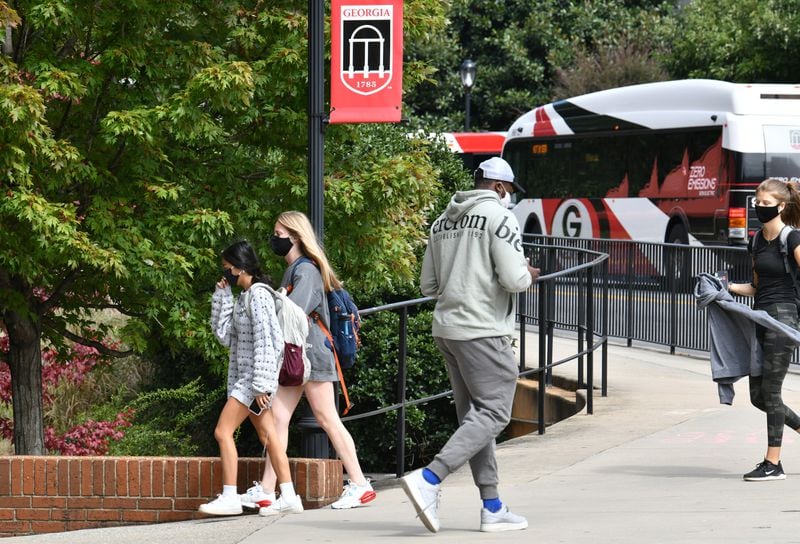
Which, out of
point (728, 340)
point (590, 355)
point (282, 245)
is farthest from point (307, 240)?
point (590, 355)

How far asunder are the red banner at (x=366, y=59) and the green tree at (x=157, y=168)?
1.93 meters

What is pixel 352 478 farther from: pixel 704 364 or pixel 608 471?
pixel 704 364

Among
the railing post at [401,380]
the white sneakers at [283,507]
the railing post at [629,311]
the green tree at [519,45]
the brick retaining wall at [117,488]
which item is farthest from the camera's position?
the green tree at [519,45]

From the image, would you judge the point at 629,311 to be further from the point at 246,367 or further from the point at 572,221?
the point at 572,221

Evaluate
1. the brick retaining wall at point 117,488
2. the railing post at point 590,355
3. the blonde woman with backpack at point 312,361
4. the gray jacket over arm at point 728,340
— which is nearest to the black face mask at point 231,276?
the blonde woman with backpack at point 312,361

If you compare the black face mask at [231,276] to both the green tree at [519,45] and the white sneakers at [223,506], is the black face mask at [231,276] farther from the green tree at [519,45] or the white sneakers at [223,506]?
the green tree at [519,45]

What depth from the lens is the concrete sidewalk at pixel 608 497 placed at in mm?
6844

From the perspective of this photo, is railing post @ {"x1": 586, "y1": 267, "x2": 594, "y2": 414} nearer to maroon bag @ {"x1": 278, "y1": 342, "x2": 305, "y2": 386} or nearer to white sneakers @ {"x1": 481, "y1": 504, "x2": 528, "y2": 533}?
maroon bag @ {"x1": 278, "y1": 342, "x2": 305, "y2": 386}

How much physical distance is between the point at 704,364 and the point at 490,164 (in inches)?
339

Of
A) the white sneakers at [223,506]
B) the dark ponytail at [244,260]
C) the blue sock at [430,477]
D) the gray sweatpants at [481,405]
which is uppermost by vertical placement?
the dark ponytail at [244,260]

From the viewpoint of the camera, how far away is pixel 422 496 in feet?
22.1

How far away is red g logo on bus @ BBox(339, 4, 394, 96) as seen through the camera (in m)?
8.51

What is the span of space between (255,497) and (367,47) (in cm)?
264

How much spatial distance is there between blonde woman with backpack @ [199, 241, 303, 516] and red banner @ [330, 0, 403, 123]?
126cm
